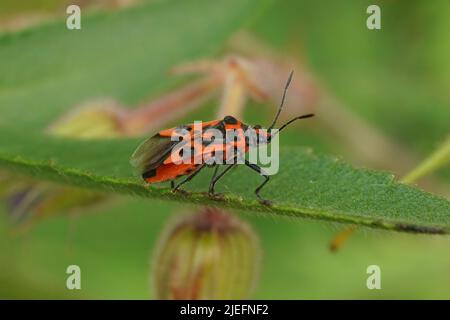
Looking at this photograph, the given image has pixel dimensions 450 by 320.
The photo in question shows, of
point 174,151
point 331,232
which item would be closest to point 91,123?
point 174,151

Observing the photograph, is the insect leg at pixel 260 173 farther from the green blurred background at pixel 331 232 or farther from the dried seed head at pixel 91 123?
the green blurred background at pixel 331 232

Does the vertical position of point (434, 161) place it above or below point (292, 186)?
above

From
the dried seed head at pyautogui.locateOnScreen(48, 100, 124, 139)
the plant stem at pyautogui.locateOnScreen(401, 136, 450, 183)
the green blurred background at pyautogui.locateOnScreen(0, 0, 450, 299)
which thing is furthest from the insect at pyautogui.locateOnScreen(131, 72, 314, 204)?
the green blurred background at pyautogui.locateOnScreen(0, 0, 450, 299)

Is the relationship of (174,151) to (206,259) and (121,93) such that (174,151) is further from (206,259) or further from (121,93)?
(121,93)

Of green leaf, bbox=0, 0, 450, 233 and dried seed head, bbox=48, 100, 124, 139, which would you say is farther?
dried seed head, bbox=48, 100, 124, 139

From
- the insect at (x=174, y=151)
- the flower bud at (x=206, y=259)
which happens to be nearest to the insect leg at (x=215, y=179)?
the insect at (x=174, y=151)

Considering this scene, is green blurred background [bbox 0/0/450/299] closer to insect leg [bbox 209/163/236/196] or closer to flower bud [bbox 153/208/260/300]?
flower bud [bbox 153/208/260/300]
